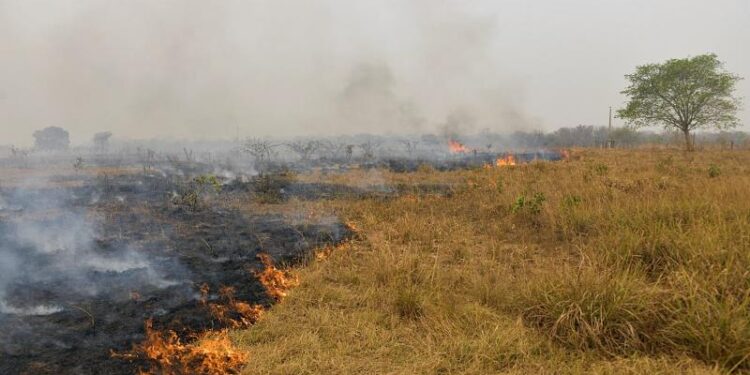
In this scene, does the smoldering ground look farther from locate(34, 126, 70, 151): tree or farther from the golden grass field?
locate(34, 126, 70, 151): tree

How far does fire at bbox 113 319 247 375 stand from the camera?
358 cm

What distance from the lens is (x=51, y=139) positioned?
59.0 metres

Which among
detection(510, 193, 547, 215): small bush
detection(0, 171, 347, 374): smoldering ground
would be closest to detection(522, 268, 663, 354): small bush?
detection(0, 171, 347, 374): smoldering ground

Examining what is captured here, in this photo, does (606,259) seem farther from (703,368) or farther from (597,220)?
(597,220)

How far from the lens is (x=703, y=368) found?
3.13 metres

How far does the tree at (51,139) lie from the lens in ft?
188

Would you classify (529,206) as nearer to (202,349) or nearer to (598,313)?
(598,313)

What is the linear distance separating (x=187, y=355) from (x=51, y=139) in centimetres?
6963

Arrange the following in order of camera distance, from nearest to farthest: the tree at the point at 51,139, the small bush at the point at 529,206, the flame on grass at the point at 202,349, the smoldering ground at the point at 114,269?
the flame on grass at the point at 202,349 < the smoldering ground at the point at 114,269 < the small bush at the point at 529,206 < the tree at the point at 51,139

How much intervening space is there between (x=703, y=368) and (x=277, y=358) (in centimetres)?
324

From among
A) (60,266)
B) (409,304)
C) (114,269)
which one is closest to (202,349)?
(409,304)

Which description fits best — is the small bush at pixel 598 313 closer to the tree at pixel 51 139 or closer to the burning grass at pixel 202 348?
the burning grass at pixel 202 348

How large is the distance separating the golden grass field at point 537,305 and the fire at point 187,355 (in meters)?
0.18

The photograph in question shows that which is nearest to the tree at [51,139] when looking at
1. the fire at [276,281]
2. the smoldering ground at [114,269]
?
the smoldering ground at [114,269]
